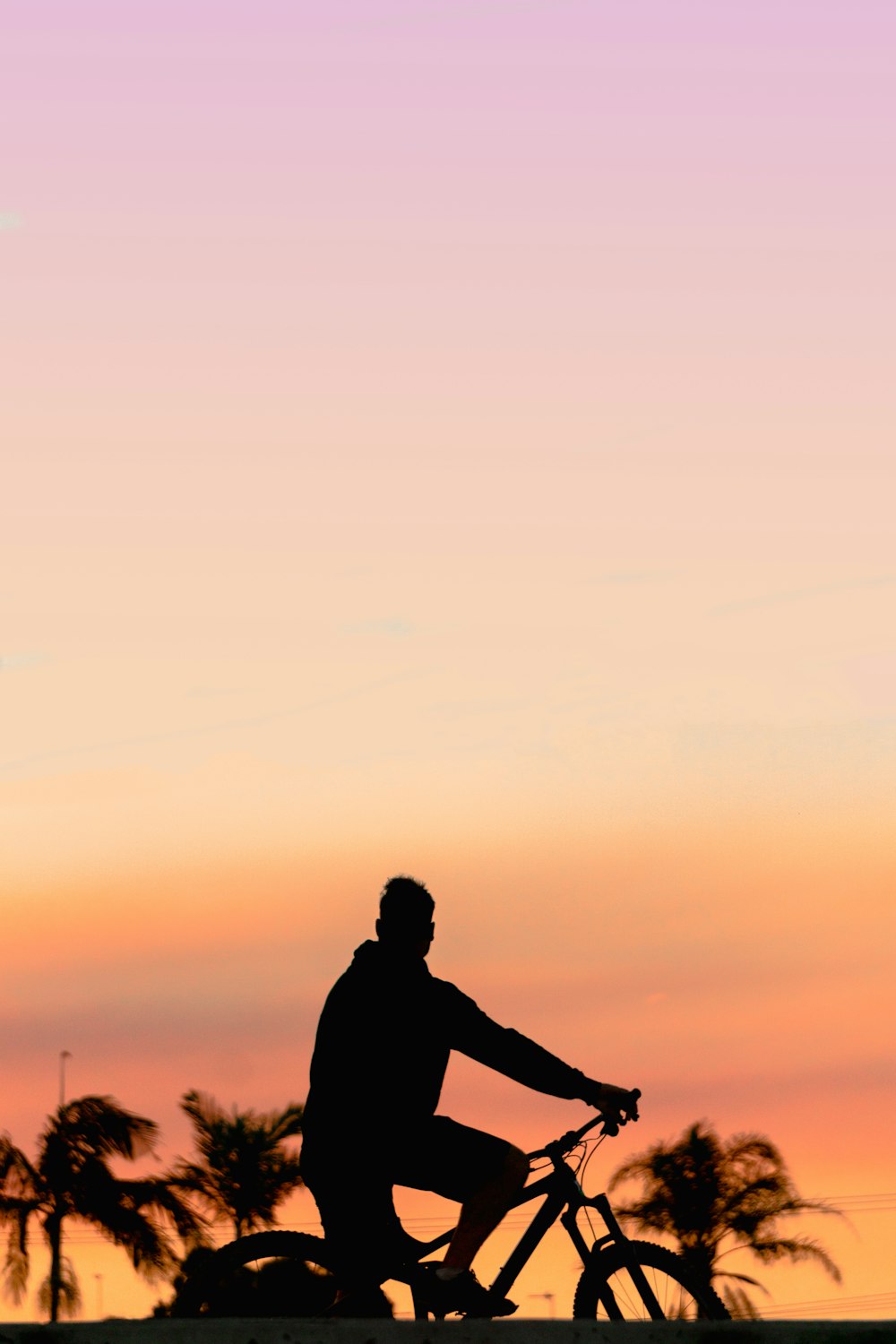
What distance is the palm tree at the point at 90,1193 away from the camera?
37000 mm

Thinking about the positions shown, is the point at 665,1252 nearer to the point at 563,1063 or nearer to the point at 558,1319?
the point at 563,1063

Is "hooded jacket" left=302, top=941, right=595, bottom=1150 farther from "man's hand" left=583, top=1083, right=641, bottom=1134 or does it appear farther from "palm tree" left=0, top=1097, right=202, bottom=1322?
"palm tree" left=0, top=1097, right=202, bottom=1322

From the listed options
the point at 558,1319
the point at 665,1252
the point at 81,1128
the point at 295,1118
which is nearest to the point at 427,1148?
the point at 665,1252

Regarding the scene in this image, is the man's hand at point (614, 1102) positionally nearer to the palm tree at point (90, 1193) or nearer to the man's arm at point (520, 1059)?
the man's arm at point (520, 1059)

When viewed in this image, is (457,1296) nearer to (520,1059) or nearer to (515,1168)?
(515,1168)

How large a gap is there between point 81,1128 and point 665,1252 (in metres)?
31.0

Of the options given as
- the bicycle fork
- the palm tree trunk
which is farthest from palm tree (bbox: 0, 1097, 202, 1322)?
the bicycle fork

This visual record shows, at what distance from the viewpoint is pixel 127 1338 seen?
525cm

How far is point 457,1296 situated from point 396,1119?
677 millimetres

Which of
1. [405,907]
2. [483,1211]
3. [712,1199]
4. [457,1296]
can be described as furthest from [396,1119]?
[712,1199]

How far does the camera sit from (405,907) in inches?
290

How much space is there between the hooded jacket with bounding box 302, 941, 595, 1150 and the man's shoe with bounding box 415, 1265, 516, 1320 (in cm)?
56

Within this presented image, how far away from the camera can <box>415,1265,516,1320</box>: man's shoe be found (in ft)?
23.7

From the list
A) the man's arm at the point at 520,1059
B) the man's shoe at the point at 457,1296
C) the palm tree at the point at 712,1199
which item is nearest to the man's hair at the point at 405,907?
the man's arm at the point at 520,1059
